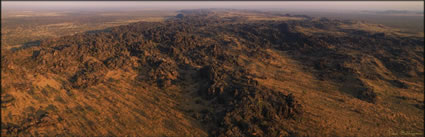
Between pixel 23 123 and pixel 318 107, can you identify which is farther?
pixel 318 107

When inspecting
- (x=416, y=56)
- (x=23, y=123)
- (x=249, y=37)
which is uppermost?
(x=249, y=37)

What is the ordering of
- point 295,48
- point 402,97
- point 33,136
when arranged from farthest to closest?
point 295,48 < point 402,97 < point 33,136

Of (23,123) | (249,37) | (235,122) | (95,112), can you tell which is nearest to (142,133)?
(95,112)

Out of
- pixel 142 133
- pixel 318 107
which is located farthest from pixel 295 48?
pixel 142 133

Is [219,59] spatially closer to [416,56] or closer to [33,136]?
[33,136]

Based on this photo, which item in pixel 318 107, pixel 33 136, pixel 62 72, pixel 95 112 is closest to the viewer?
pixel 33 136

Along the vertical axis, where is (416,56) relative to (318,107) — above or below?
above
